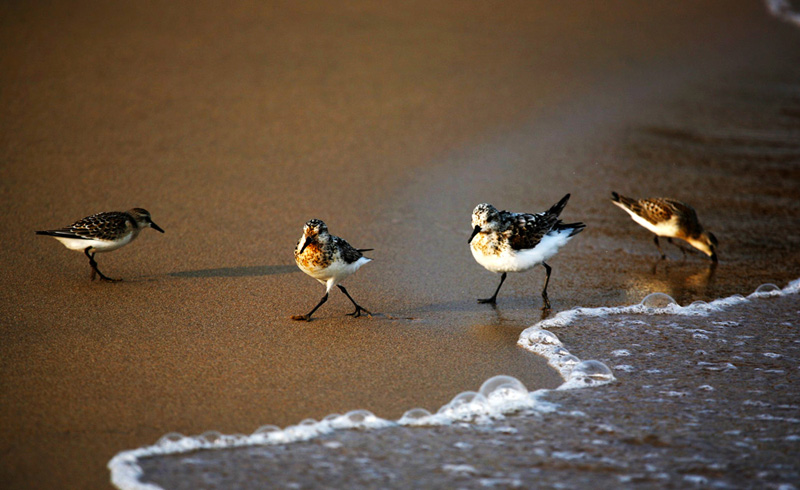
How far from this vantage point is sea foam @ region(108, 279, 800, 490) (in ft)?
11.6

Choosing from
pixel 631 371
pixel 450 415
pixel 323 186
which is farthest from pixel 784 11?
pixel 450 415

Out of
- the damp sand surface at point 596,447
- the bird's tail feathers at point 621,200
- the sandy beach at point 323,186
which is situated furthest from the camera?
the bird's tail feathers at point 621,200

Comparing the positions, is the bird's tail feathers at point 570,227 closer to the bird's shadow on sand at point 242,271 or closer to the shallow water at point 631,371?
the shallow water at point 631,371

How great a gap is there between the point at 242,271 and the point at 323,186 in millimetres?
1871

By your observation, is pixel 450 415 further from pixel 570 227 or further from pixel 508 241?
pixel 570 227

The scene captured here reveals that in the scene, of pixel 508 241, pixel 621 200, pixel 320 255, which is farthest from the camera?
pixel 621 200

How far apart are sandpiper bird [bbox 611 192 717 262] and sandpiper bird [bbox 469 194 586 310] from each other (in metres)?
1.51

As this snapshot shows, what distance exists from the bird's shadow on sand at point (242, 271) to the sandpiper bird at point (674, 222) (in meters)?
3.20

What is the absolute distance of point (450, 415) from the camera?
4031 mm

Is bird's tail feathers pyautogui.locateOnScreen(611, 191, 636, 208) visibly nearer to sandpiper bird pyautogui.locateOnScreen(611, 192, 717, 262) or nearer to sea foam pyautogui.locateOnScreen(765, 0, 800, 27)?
sandpiper bird pyautogui.locateOnScreen(611, 192, 717, 262)

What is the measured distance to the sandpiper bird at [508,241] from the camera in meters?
5.67

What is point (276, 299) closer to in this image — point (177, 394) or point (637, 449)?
point (177, 394)

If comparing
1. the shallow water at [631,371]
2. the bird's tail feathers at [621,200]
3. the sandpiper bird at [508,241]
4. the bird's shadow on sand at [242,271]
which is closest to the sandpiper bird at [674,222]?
the bird's tail feathers at [621,200]

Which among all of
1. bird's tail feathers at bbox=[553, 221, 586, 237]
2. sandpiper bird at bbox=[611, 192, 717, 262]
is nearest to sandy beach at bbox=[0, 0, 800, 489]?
sandpiper bird at bbox=[611, 192, 717, 262]
